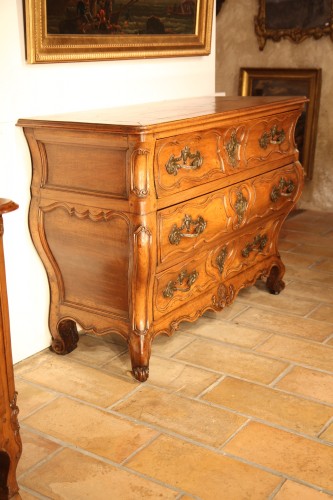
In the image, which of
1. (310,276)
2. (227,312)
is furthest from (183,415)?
(310,276)

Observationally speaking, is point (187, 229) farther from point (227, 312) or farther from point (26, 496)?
point (26, 496)

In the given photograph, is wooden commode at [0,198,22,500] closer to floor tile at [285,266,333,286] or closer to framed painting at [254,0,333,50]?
floor tile at [285,266,333,286]

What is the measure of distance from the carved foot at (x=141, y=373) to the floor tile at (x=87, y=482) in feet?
2.24

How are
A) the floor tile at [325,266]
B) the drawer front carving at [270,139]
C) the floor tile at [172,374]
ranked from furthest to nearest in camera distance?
the floor tile at [325,266] → the drawer front carving at [270,139] → the floor tile at [172,374]

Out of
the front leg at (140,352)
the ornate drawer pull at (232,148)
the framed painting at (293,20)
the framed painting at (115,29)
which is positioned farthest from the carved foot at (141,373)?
the framed painting at (293,20)

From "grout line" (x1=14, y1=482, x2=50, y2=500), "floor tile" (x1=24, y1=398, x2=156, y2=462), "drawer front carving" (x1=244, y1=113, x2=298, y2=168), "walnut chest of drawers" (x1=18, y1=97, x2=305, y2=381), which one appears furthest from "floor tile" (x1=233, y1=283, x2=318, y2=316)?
"grout line" (x1=14, y1=482, x2=50, y2=500)

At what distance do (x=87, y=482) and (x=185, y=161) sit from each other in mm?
1620

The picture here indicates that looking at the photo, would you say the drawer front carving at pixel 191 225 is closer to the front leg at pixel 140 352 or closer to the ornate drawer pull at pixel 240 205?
the ornate drawer pull at pixel 240 205

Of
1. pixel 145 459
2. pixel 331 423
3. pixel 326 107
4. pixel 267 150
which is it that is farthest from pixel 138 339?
pixel 326 107

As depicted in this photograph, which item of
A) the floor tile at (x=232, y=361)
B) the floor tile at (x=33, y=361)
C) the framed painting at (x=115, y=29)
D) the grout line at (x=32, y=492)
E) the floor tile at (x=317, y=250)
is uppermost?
the framed painting at (x=115, y=29)

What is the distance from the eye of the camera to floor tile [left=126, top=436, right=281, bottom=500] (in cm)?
256

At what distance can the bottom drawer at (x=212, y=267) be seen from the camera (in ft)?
11.2

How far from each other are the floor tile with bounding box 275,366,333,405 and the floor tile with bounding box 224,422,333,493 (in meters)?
0.40

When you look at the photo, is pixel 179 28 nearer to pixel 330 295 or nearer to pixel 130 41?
pixel 130 41
